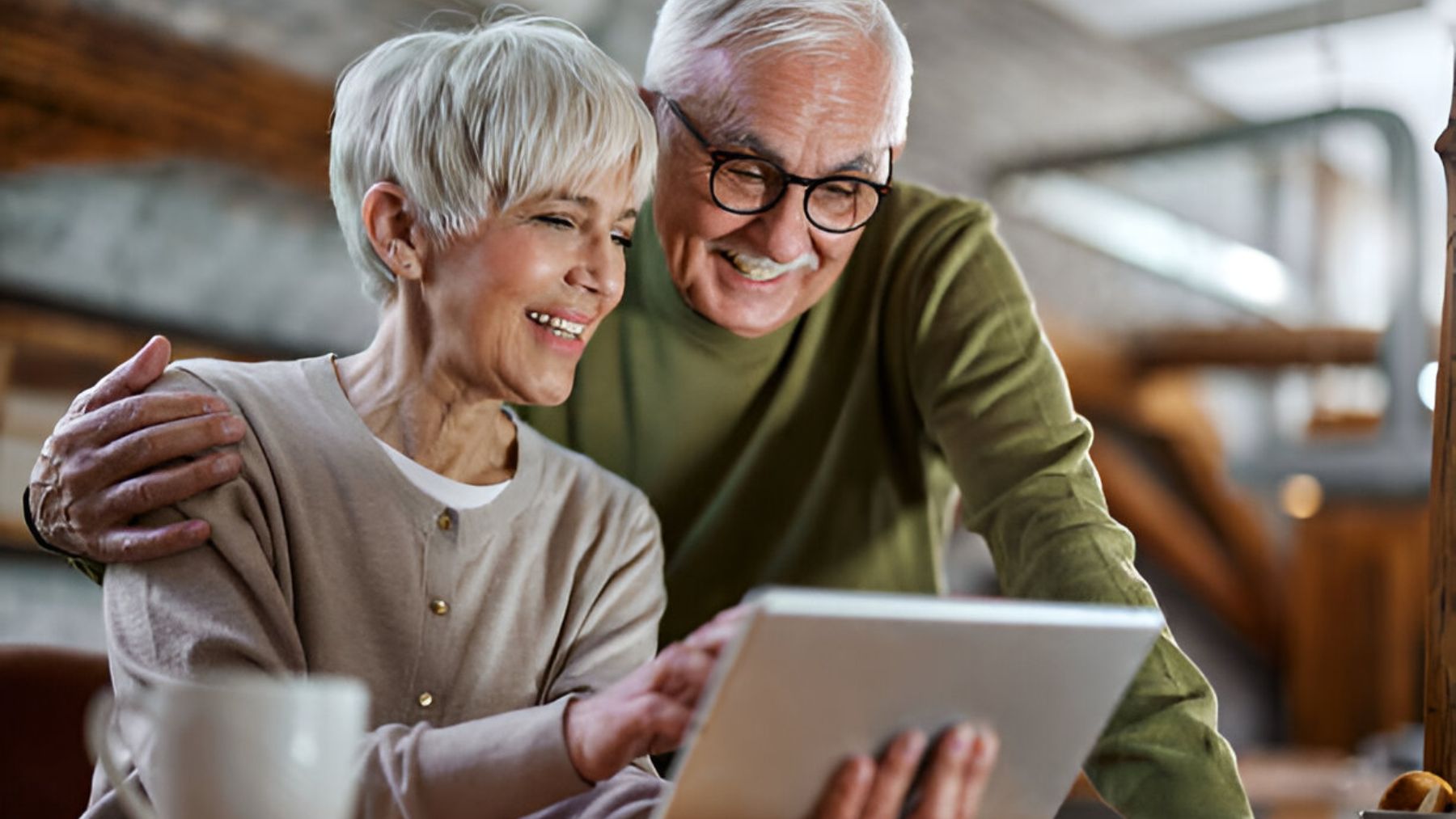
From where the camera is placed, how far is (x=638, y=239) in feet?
6.03

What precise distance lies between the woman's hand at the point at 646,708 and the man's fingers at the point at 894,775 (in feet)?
0.42

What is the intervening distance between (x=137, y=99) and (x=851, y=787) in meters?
2.92

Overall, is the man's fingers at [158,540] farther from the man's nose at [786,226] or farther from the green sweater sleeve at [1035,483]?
the green sweater sleeve at [1035,483]

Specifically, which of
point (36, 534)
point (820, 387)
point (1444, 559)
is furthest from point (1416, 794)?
point (36, 534)

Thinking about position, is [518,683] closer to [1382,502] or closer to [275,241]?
[275,241]

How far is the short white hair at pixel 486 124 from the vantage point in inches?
52.0

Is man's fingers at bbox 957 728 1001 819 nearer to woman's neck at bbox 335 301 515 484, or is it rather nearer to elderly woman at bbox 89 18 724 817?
elderly woman at bbox 89 18 724 817

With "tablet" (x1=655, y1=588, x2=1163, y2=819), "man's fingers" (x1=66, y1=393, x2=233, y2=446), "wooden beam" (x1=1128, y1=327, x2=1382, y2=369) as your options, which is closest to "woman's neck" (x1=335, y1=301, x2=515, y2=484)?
"man's fingers" (x1=66, y1=393, x2=233, y2=446)

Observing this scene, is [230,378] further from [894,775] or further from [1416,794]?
[1416,794]

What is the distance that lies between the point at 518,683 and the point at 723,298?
522 mm

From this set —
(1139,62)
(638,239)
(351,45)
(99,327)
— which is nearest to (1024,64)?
(1139,62)

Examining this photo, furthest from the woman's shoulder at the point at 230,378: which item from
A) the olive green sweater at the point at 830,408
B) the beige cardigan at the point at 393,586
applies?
the olive green sweater at the point at 830,408

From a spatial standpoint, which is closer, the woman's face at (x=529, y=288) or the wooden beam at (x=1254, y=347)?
the woman's face at (x=529, y=288)

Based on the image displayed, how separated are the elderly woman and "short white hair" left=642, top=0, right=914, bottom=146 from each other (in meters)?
0.23
